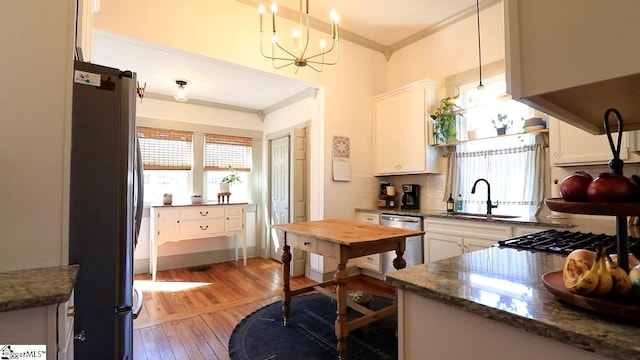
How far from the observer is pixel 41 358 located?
0.81 metres

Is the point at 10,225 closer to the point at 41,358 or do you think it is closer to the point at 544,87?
the point at 41,358

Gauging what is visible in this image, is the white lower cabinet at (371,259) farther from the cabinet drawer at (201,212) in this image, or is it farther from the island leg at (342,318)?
the cabinet drawer at (201,212)

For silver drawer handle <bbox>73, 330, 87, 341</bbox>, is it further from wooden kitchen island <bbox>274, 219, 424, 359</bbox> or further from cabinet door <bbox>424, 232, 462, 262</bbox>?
cabinet door <bbox>424, 232, 462, 262</bbox>

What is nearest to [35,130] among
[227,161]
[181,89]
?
[181,89]

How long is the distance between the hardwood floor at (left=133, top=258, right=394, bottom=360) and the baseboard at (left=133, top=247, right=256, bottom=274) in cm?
A: 15

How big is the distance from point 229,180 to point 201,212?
82 cm

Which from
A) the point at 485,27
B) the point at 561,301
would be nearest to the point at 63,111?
the point at 561,301

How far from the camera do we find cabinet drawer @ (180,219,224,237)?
4.03 meters

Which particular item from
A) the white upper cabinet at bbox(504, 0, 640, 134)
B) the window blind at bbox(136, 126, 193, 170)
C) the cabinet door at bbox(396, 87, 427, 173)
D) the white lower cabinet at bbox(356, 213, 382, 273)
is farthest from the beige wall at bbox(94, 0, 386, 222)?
the white upper cabinet at bbox(504, 0, 640, 134)

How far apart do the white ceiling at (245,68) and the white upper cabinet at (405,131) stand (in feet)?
2.60

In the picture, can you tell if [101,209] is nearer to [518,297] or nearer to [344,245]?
[344,245]

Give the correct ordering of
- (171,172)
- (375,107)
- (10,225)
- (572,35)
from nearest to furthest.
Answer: (572,35), (10,225), (375,107), (171,172)

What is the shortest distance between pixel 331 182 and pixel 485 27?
2.44 meters

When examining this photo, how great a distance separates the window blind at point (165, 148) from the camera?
4.21 metres
